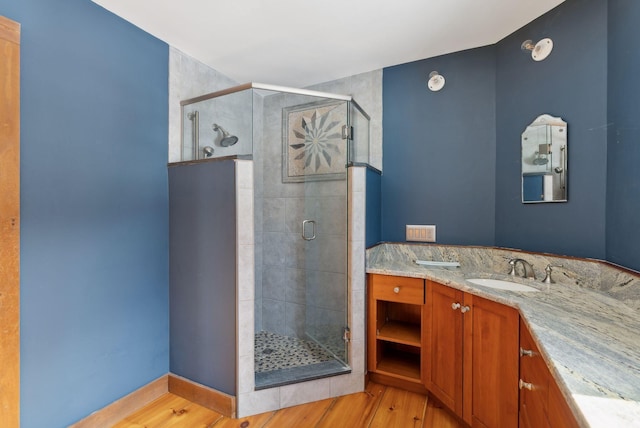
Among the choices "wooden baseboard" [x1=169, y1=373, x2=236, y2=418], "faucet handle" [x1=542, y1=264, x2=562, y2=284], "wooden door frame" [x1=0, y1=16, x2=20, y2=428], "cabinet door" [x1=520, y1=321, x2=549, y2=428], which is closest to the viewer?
"cabinet door" [x1=520, y1=321, x2=549, y2=428]

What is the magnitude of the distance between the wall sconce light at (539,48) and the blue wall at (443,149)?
0.32 metres

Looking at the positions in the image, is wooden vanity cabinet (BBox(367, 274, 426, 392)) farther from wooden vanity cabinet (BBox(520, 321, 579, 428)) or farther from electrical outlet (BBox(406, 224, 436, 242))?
wooden vanity cabinet (BBox(520, 321, 579, 428))

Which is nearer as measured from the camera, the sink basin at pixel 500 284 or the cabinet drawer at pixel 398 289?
the sink basin at pixel 500 284

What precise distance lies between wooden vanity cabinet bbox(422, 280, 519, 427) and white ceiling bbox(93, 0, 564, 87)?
1.72 metres

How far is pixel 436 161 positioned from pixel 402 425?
1875 mm

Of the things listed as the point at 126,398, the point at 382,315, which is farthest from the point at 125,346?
the point at 382,315

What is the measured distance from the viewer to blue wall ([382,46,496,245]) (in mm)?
2217

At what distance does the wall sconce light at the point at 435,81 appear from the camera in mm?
2316

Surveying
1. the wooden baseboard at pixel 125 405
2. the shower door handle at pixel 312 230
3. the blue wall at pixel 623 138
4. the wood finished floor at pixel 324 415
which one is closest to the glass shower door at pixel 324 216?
the shower door handle at pixel 312 230

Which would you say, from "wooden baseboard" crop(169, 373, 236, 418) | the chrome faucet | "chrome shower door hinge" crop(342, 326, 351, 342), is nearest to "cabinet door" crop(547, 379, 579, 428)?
the chrome faucet

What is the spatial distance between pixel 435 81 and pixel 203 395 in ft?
9.46

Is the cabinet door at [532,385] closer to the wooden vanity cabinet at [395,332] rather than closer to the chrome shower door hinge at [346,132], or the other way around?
the wooden vanity cabinet at [395,332]

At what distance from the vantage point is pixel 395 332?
215 cm

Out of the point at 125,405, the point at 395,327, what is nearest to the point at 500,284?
the point at 395,327
